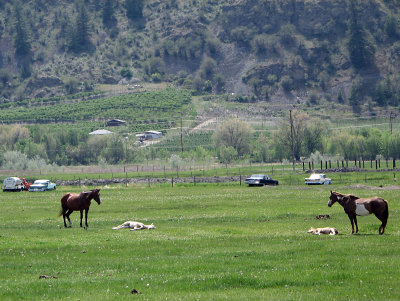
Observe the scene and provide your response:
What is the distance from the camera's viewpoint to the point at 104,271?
80.1 feet

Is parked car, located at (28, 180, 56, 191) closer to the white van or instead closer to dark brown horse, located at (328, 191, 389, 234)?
the white van

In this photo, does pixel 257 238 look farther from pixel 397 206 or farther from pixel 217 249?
pixel 397 206

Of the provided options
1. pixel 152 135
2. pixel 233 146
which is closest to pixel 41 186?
pixel 233 146

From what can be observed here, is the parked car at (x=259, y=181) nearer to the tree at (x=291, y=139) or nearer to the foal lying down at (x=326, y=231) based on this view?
the foal lying down at (x=326, y=231)

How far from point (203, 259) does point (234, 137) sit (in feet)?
478

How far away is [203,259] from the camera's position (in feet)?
85.0

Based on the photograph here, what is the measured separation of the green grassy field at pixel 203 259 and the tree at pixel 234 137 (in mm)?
127227

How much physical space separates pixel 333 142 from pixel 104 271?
5279 inches

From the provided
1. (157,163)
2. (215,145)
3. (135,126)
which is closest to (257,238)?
(157,163)

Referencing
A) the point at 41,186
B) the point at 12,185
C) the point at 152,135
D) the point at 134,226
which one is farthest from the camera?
the point at 152,135

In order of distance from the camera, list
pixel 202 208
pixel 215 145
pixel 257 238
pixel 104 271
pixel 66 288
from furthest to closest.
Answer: pixel 215 145, pixel 202 208, pixel 257 238, pixel 104 271, pixel 66 288

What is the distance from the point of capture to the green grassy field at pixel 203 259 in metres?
21.2

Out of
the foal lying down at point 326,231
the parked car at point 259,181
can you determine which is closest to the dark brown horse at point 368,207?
the foal lying down at point 326,231

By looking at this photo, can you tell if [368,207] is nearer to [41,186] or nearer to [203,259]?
[203,259]
